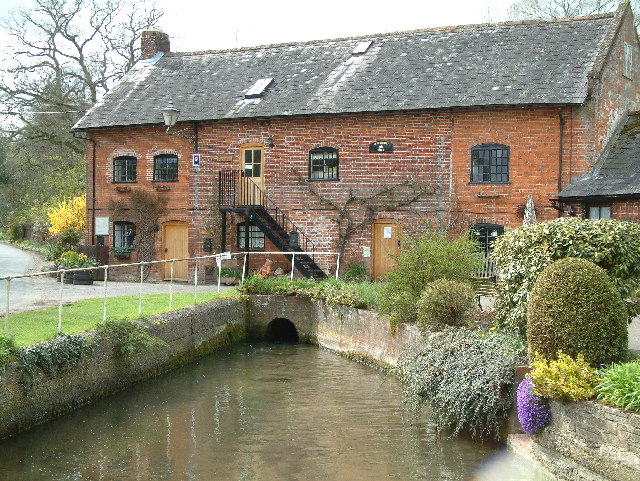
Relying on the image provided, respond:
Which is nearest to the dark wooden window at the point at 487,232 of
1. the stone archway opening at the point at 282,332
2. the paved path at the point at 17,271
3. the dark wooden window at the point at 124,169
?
the stone archway opening at the point at 282,332

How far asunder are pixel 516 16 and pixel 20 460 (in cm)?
3631

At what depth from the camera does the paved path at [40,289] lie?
1319 centimetres

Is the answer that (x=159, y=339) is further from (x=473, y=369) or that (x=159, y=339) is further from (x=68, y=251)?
(x=68, y=251)

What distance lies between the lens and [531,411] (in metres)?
9.62

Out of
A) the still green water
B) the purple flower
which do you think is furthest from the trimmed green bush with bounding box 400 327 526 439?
the purple flower

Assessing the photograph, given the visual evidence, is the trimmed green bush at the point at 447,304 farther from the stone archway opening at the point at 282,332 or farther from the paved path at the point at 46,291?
the stone archway opening at the point at 282,332

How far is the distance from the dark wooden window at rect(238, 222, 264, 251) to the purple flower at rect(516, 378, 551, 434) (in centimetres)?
1669

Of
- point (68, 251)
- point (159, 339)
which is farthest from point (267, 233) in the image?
point (159, 339)

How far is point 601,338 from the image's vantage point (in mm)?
9500

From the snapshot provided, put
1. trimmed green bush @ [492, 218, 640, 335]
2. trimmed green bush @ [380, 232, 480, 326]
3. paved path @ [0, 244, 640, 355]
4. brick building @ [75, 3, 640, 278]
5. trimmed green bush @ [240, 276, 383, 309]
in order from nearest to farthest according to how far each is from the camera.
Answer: trimmed green bush @ [492, 218, 640, 335], paved path @ [0, 244, 640, 355], trimmed green bush @ [380, 232, 480, 326], trimmed green bush @ [240, 276, 383, 309], brick building @ [75, 3, 640, 278]

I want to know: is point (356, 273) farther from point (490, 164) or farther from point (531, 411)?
point (531, 411)

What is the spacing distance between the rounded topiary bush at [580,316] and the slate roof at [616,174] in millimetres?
10138

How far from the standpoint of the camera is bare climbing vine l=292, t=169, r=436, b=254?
23.4 meters

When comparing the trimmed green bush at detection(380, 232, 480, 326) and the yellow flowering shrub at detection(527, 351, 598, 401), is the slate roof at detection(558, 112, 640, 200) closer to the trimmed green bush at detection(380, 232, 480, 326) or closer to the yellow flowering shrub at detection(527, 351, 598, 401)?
the trimmed green bush at detection(380, 232, 480, 326)
